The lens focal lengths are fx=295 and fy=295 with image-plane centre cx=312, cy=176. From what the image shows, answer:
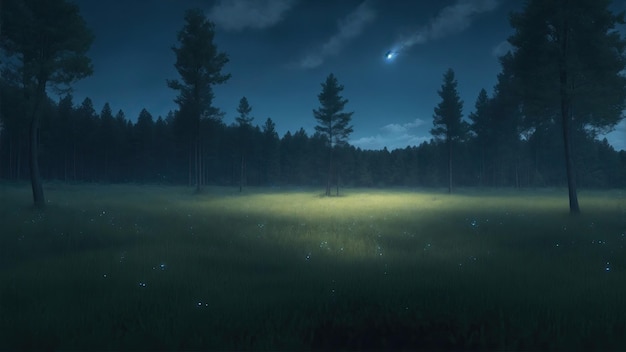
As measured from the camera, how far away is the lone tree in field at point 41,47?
52.9 feet

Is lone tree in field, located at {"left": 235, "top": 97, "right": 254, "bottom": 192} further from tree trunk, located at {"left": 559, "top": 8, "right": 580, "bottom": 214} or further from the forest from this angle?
tree trunk, located at {"left": 559, "top": 8, "right": 580, "bottom": 214}

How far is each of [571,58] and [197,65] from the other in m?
32.0

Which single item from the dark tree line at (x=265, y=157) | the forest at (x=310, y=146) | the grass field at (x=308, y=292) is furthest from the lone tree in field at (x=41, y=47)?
the dark tree line at (x=265, y=157)

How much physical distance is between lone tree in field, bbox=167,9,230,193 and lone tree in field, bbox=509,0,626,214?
91.1 feet

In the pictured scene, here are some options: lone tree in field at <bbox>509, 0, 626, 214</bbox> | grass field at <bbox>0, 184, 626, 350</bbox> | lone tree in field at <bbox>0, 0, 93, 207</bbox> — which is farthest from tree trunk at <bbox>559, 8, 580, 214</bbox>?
lone tree in field at <bbox>0, 0, 93, 207</bbox>

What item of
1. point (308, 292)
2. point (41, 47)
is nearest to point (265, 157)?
point (41, 47)

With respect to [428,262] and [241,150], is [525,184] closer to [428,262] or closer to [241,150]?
[241,150]

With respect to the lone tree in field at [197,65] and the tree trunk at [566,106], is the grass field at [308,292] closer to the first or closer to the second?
the tree trunk at [566,106]

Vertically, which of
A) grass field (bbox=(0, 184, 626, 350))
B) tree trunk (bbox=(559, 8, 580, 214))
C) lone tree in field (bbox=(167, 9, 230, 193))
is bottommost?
grass field (bbox=(0, 184, 626, 350))

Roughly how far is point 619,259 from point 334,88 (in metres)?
39.7

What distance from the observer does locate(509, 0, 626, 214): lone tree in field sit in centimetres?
1581

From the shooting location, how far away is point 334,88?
4406cm

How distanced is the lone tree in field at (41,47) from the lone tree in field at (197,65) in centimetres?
1487

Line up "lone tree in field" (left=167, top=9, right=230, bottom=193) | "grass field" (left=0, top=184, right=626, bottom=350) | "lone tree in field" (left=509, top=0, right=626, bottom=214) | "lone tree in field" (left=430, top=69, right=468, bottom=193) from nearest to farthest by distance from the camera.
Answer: "grass field" (left=0, top=184, right=626, bottom=350)
"lone tree in field" (left=509, top=0, right=626, bottom=214)
"lone tree in field" (left=167, top=9, right=230, bottom=193)
"lone tree in field" (left=430, top=69, right=468, bottom=193)
